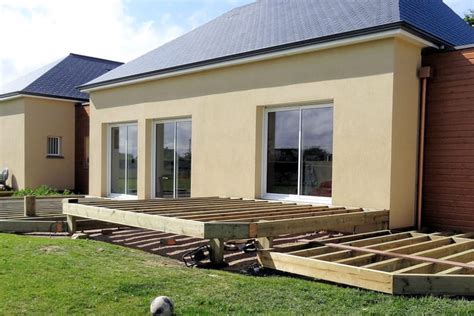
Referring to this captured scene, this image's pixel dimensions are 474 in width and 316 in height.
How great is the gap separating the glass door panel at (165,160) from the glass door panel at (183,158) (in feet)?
0.80

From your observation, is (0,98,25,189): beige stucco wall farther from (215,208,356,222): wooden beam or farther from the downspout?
the downspout

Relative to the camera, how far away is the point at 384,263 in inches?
216

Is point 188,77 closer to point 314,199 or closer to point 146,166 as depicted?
point 146,166

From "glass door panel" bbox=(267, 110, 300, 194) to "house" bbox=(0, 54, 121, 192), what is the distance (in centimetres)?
1058

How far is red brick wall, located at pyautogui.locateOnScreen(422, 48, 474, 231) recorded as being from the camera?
8570mm

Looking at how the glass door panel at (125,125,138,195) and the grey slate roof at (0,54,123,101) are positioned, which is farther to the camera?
the grey slate roof at (0,54,123,101)

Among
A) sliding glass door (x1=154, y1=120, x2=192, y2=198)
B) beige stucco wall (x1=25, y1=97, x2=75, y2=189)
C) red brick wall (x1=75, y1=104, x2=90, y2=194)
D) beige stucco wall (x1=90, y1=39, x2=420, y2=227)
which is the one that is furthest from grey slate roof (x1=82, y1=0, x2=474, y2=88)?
beige stucco wall (x1=25, y1=97, x2=75, y2=189)

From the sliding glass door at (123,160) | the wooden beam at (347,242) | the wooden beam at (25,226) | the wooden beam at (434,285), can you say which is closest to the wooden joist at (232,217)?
the wooden beam at (347,242)

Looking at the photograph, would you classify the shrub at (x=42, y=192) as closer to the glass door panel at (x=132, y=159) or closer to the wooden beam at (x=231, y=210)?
the glass door panel at (x=132, y=159)

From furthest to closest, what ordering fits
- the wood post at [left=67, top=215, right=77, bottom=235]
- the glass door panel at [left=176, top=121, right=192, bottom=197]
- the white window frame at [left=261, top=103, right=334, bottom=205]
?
the glass door panel at [left=176, top=121, right=192, bottom=197] < the white window frame at [left=261, top=103, right=334, bottom=205] < the wood post at [left=67, top=215, right=77, bottom=235]

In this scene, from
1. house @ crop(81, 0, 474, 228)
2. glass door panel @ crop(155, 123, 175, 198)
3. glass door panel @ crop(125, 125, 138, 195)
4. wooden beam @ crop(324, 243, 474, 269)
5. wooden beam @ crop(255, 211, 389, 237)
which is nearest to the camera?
wooden beam @ crop(324, 243, 474, 269)

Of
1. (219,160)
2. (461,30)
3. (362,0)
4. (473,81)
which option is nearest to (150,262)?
(219,160)

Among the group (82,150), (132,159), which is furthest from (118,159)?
(82,150)

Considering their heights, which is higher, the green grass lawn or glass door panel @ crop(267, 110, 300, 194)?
glass door panel @ crop(267, 110, 300, 194)
